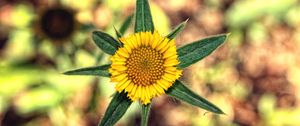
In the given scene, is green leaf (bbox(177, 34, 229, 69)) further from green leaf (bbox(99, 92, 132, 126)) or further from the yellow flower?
green leaf (bbox(99, 92, 132, 126))

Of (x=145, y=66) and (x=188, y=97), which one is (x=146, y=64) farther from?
(x=188, y=97)

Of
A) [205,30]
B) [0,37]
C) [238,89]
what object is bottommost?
[0,37]

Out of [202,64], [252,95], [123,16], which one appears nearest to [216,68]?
[202,64]

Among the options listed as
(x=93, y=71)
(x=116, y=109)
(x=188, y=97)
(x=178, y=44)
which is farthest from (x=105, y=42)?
(x=178, y=44)

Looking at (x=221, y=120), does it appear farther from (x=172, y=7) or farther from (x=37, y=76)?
(x=37, y=76)

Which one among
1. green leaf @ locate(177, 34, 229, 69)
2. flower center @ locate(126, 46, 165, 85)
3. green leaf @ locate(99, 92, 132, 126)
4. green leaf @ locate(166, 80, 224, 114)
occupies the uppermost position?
green leaf @ locate(177, 34, 229, 69)

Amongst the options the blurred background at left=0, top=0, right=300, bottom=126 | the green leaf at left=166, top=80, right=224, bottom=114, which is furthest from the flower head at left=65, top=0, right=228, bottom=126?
the blurred background at left=0, top=0, right=300, bottom=126

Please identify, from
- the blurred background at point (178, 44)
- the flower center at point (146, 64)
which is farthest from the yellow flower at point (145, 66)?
A: the blurred background at point (178, 44)
